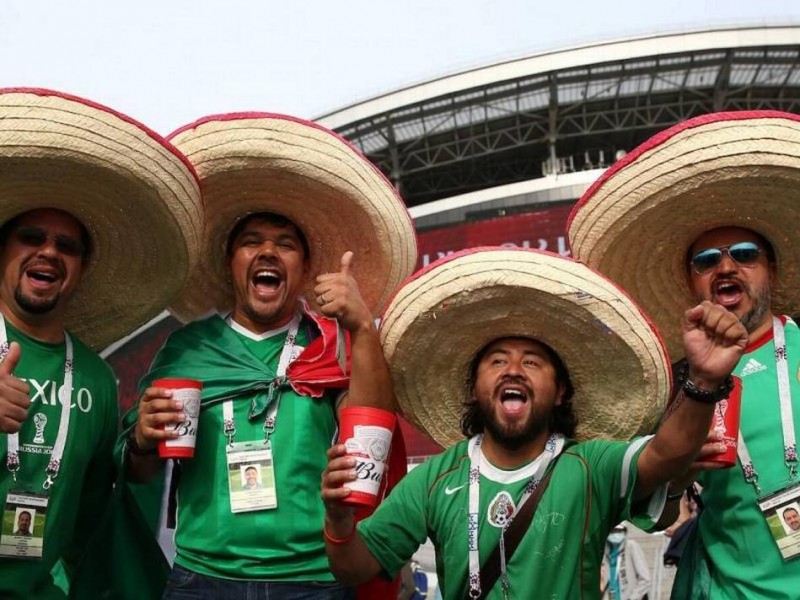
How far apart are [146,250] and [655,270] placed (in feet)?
7.98

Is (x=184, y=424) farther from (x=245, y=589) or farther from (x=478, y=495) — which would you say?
(x=478, y=495)

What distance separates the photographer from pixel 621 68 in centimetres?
3159

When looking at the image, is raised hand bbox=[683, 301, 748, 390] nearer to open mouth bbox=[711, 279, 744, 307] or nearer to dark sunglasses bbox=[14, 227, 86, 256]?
open mouth bbox=[711, 279, 744, 307]

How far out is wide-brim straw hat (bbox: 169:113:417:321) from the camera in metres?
3.76

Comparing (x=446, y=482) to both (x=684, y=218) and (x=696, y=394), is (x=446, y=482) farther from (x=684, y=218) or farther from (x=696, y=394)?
(x=684, y=218)

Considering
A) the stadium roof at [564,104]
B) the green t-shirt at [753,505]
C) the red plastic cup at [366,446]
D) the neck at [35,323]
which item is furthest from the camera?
the stadium roof at [564,104]

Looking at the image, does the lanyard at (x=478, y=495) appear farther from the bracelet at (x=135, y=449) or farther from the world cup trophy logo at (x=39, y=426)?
the world cup trophy logo at (x=39, y=426)

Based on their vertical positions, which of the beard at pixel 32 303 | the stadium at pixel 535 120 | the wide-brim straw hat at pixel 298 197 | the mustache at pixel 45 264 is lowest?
the beard at pixel 32 303

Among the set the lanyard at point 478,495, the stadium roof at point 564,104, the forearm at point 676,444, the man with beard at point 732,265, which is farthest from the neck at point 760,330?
the stadium roof at point 564,104

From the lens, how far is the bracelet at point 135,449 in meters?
3.45

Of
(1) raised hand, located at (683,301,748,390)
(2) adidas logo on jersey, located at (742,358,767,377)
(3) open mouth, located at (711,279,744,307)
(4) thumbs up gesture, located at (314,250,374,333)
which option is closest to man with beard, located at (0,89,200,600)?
(4) thumbs up gesture, located at (314,250,374,333)

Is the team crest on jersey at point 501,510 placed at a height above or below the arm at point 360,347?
below

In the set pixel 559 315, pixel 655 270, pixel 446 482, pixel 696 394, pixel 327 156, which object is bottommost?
pixel 446 482

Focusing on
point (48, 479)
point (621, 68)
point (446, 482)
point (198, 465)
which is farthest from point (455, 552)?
point (621, 68)
